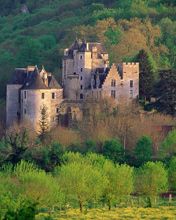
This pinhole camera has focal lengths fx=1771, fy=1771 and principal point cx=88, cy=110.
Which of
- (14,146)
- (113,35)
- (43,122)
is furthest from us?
(113,35)

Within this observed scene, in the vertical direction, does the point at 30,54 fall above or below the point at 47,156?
above

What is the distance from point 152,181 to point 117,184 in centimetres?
190

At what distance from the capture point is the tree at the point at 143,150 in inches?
3935

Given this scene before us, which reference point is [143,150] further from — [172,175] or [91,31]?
[91,31]

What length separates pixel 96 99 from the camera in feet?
342

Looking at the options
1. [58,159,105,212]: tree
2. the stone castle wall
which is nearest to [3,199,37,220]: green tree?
[58,159,105,212]: tree

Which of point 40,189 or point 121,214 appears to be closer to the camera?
point 121,214

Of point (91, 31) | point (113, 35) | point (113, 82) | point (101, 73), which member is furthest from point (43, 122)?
point (91, 31)

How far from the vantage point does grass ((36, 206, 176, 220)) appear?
3278 inches

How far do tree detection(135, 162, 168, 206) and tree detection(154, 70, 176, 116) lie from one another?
11.0 metres

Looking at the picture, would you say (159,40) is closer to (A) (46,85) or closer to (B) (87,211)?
(A) (46,85)

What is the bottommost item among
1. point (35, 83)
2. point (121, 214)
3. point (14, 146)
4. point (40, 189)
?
point (121, 214)

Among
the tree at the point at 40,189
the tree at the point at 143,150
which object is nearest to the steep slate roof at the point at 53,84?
the tree at the point at 143,150

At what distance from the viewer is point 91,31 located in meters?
124
